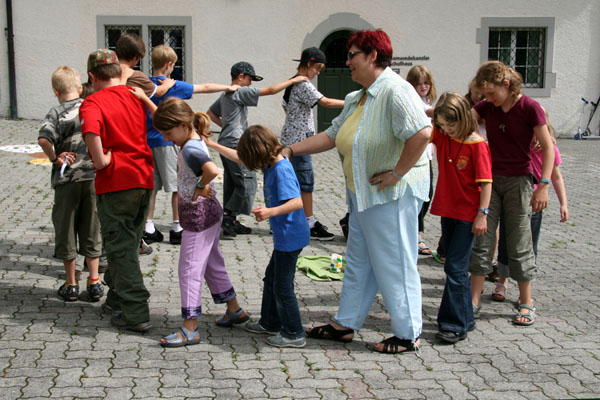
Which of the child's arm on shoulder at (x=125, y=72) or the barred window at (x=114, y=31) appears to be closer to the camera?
the child's arm on shoulder at (x=125, y=72)

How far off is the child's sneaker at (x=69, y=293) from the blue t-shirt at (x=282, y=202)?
177 cm

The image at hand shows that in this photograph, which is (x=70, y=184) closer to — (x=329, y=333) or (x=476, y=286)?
(x=329, y=333)

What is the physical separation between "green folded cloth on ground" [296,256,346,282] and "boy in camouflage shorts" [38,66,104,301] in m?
1.74

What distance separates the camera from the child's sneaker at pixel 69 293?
5191 millimetres

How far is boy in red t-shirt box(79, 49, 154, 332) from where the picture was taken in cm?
454

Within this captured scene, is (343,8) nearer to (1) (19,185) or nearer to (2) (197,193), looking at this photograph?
(1) (19,185)

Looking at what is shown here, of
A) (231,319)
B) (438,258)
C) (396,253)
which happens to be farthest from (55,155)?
(438,258)

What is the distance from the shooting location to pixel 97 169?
457cm

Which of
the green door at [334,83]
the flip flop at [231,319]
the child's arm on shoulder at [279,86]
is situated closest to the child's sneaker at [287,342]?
the flip flop at [231,319]

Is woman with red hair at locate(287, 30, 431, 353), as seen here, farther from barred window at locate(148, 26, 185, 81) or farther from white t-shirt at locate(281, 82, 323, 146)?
barred window at locate(148, 26, 185, 81)

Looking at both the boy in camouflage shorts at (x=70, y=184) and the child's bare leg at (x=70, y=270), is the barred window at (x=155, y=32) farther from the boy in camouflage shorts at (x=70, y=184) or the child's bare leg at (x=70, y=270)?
the child's bare leg at (x=70, y=270)

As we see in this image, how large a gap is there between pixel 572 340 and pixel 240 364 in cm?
214

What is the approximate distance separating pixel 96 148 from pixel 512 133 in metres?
2.74

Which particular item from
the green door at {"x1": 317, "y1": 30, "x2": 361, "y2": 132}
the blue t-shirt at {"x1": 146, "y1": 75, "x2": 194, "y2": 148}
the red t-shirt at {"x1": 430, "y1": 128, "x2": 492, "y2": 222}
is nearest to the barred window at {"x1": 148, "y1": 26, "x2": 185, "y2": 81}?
the green door at {"x1": 317, "y1": 30, "x2": 361, "y2": 132}
